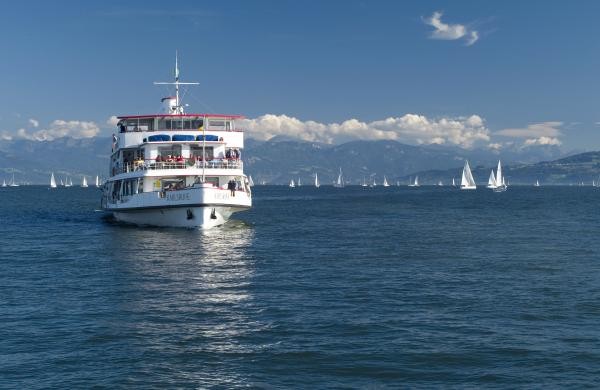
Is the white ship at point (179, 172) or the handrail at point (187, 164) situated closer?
the white ship at point (179, 172)

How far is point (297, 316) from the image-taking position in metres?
23.3

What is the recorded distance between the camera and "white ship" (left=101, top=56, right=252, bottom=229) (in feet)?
168

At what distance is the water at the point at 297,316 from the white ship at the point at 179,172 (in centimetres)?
676

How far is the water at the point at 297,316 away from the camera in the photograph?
17281mm

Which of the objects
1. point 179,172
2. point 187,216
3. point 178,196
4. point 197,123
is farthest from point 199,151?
point 187,216

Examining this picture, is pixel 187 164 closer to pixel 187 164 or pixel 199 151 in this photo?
pixel 187 164

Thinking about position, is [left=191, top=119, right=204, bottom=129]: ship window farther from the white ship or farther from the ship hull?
the ship hull

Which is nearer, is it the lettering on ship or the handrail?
the lettering on ship

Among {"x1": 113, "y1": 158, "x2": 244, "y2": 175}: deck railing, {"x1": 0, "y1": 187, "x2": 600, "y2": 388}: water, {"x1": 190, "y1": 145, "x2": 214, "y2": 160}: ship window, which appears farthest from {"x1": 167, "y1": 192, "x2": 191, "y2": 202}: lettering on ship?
{"x1": 190, "y1": 145, "x2": 214, "y2": 160}: ship window

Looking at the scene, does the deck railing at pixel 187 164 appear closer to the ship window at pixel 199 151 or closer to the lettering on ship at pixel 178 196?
the ship window at pixel 199 151

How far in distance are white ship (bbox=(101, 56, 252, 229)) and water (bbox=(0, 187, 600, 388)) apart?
22.2ft

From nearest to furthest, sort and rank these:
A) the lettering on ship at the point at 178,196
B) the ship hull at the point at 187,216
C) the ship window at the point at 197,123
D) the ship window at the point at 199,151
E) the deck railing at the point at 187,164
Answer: the lettering on ship at the point at 178,196
the ship hull at the point at 187,216
the deck railing at the point at 187,164
the ship window at the point at 199,151
the ship window at the point at 197,123

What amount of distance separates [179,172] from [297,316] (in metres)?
31.8

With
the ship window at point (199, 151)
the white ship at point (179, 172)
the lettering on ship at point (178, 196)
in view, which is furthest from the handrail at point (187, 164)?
the lettering on ship at point (178, 196)
